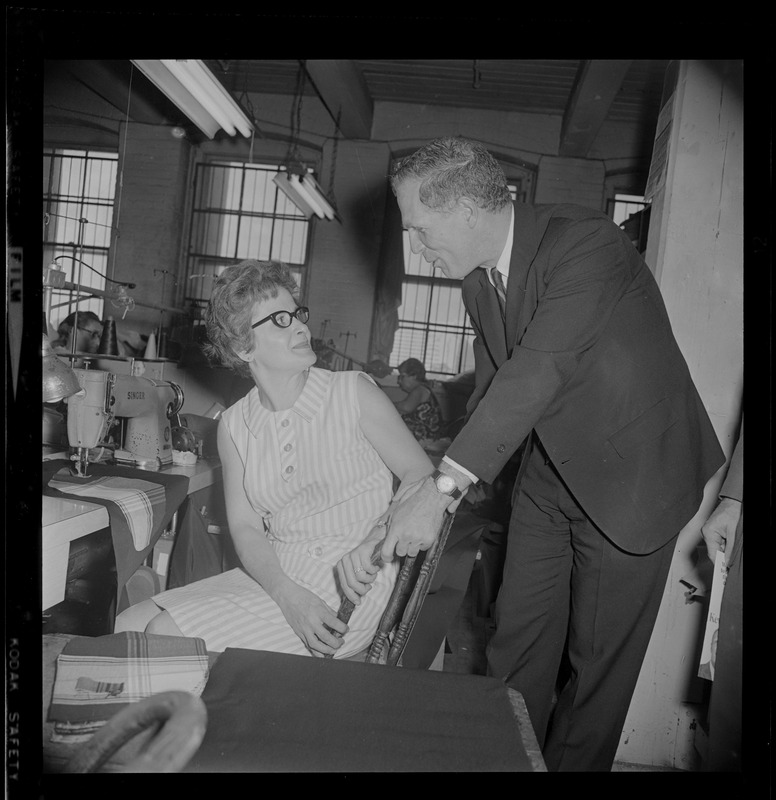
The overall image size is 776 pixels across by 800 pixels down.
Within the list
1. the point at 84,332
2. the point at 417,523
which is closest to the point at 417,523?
the point at 417,523

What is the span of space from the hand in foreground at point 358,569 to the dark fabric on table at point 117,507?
663 mm

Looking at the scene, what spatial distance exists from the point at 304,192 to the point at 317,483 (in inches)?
93.8

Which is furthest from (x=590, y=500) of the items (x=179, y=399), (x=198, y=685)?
(x=179, y=399)

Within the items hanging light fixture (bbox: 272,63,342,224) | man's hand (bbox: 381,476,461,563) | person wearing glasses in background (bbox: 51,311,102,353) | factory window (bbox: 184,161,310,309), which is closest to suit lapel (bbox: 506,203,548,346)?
man's hand (bbox: 381,476,461,563)

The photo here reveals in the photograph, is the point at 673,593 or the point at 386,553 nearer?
the point at 386,553

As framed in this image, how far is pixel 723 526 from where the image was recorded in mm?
1353

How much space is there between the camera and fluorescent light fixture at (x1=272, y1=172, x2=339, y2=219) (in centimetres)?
321

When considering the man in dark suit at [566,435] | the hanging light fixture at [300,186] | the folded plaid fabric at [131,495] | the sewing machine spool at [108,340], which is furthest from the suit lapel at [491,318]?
the hanging light fixture at [300,186]

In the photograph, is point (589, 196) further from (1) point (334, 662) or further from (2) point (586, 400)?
(1) point (334, 662)

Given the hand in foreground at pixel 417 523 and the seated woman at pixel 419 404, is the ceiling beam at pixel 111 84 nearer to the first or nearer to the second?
the hand in foreground at pixel 417 523

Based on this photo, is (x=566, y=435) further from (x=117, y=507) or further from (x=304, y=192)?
(x=304, y=192)

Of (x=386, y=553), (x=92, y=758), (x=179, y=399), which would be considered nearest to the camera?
(x=92, y=758)
